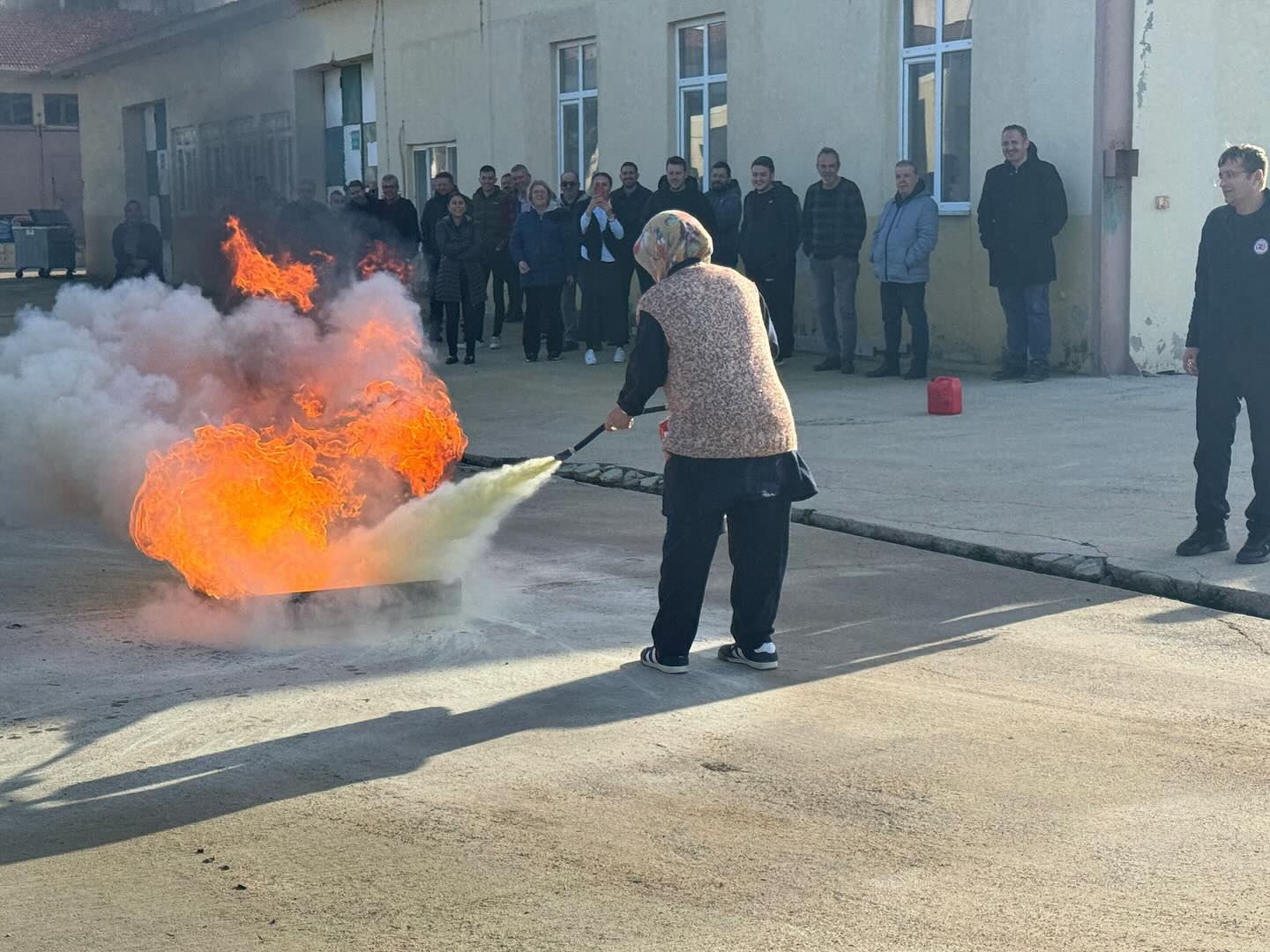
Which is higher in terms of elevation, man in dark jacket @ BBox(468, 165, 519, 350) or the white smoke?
man in dark jacket @ BBox(468, 165, 519, 350)

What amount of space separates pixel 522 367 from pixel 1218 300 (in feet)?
38.7

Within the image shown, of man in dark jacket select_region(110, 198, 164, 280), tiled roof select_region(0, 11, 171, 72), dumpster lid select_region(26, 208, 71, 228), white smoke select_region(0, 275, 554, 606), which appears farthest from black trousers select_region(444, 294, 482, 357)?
dumpster lid select_region(26, 208, 71, 228)

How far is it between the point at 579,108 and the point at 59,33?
15.3 metres

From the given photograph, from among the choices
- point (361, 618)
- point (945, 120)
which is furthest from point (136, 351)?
point (945, 120)

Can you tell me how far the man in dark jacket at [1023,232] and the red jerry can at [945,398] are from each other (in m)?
2.20

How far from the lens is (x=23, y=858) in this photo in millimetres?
4820

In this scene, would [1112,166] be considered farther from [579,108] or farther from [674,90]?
[579,108]

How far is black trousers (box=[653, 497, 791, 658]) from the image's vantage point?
6836 millimetres

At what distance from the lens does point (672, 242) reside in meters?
6.88

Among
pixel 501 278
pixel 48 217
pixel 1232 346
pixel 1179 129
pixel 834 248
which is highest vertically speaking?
pixel 1179 129

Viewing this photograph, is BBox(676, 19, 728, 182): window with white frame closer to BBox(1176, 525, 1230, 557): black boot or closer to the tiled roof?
the tiled roof

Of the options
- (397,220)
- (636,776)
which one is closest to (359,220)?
(397,220)

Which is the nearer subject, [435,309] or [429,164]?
[435,309]

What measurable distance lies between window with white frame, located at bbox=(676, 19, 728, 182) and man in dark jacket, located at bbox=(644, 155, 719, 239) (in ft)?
8.71
